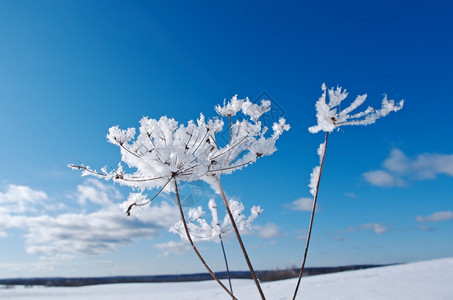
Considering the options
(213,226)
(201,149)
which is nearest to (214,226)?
(213,226)

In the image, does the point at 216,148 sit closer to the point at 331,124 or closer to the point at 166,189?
the point at 166,189

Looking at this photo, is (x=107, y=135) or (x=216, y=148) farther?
(x=216, y=148)

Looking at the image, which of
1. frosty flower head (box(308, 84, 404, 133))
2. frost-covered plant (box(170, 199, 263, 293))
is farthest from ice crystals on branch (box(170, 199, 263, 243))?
frosty flower head (box(308, 84, 404, 133))

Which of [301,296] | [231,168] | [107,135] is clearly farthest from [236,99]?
[301,296]

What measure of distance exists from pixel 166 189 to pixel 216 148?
56 centimetres

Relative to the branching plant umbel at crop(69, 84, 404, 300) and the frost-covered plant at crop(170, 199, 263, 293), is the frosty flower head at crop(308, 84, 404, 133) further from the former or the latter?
the frost-covered plant at crop(170, 199, 263, 293)

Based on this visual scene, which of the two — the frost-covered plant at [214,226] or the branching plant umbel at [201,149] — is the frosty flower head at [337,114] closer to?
the branching plant umbel at [201,149]

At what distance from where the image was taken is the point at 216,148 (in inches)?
101

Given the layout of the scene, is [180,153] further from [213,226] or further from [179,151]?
[213,226]

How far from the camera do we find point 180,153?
2229 millimetres

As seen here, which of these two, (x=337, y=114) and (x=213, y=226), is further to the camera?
(x=213, y=226)

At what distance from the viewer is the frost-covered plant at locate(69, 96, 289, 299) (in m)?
2.21

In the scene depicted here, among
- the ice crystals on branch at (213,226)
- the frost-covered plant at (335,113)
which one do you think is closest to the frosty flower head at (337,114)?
the frost-covered plant at (335,113)

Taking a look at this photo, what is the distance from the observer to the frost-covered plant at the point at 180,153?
2213mm
